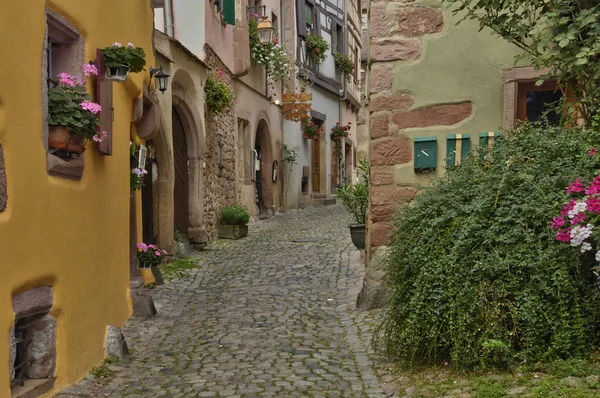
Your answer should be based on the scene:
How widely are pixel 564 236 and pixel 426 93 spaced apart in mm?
2664

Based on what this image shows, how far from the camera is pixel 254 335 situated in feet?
18.0

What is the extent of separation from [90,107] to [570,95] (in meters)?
3.36

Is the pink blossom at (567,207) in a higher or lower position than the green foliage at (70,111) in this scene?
lower

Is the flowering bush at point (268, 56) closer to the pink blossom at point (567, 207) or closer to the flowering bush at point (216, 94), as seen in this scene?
the flowering bush at point (216, 94)

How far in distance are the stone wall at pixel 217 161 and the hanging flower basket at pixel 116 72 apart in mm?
6196

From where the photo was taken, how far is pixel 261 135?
55.1 ft

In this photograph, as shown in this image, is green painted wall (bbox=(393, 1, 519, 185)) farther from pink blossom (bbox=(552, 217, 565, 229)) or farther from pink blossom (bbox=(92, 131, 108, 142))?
pink blossom (bbox=(92, 131, 108, 142))

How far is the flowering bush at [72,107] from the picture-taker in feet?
13.2

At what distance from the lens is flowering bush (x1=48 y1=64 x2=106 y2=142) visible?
4.02 m

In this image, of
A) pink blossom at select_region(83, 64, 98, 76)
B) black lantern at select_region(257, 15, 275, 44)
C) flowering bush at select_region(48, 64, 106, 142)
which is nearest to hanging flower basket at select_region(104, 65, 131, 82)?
pink blossom at select_region(83, 64, 98, 76)

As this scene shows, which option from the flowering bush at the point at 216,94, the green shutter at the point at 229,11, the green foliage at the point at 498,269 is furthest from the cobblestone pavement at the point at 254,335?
the green shutter at the point at 229,11

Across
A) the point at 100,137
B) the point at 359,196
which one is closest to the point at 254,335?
the point at 100,137

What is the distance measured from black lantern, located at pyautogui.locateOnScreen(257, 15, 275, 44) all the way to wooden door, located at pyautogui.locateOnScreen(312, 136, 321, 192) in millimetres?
7019

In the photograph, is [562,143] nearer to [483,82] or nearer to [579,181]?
[579,181]
